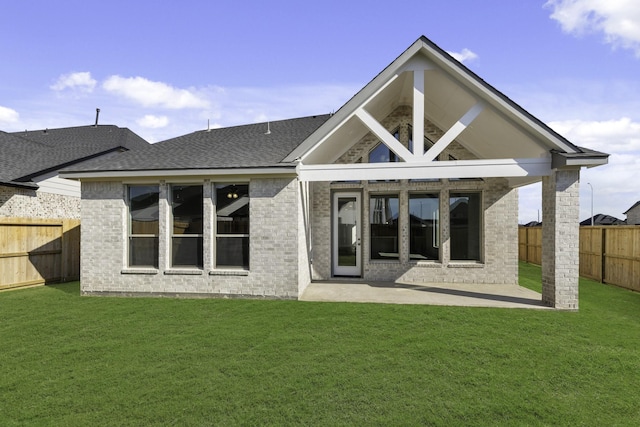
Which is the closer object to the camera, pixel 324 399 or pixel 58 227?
pixel 324 399

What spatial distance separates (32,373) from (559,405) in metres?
6.67

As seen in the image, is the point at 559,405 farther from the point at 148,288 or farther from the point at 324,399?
the point at 148,288

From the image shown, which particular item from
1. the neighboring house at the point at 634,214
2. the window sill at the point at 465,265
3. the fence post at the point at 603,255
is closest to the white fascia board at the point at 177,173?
the window sill at the point at 465,265

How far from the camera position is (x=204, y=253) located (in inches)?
345

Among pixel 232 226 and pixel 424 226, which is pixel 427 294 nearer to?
pixel 424 226

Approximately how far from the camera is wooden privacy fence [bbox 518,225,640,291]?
1020 cm

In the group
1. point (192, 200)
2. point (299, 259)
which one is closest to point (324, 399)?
point (299, 259)

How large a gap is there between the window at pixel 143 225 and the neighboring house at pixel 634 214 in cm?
4203

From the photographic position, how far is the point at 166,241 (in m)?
8.94

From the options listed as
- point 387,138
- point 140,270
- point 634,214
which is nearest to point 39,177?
point 140,270

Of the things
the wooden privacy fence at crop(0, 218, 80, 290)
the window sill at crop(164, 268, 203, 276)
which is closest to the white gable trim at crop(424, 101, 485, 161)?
the window sill at crop(164, 268, 203, 276)

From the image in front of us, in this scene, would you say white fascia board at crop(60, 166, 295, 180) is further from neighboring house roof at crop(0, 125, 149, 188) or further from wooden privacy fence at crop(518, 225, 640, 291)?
wooden privacy fence at crop(518, 225, 640, 291)

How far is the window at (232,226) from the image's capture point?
879 cm

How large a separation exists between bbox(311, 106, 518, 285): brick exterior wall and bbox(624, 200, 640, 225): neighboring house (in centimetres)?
3289
